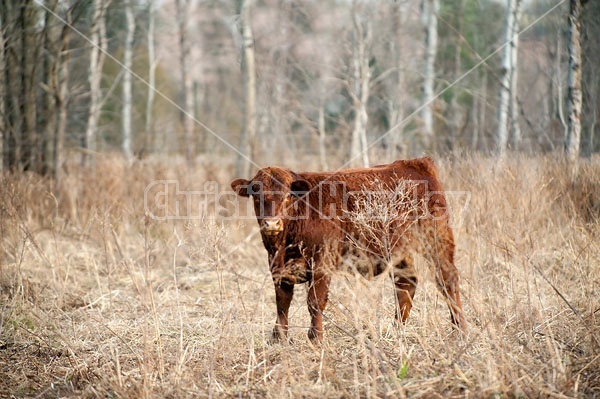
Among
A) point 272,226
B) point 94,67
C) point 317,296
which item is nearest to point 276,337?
point 317,296

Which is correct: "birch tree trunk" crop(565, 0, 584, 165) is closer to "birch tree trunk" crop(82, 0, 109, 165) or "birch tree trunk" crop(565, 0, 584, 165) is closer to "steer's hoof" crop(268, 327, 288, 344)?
"steer's hoof" crop(268, 327, 288, 344)

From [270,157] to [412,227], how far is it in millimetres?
8451

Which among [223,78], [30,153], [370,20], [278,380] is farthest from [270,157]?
[223,78]

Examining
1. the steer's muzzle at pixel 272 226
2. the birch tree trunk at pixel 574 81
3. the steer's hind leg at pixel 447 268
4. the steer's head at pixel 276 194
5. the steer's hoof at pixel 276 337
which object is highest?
the birch tree trunk at pixel 574 81

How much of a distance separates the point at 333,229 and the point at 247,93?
27.3 ft

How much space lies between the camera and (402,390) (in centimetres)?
333

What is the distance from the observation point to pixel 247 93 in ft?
41.6

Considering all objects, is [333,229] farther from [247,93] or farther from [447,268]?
[247,93]

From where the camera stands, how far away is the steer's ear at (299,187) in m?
4.93

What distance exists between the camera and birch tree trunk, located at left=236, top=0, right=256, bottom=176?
40.3 feet

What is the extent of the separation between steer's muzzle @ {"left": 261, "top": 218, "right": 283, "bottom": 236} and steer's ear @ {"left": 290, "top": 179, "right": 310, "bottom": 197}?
42 cm

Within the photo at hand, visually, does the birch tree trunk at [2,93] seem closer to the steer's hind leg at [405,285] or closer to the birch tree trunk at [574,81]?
the steer's hind leg at [405,285]

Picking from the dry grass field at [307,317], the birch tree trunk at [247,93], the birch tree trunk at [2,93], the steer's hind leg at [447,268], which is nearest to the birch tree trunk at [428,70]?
the birch tree trunk at [247,93]

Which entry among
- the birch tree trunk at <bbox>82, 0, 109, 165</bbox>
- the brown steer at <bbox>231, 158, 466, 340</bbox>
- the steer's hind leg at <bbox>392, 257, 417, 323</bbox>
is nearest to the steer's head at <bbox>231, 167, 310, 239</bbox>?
the brown steer at <bbox>231, 158, 466, 340</bbox>
